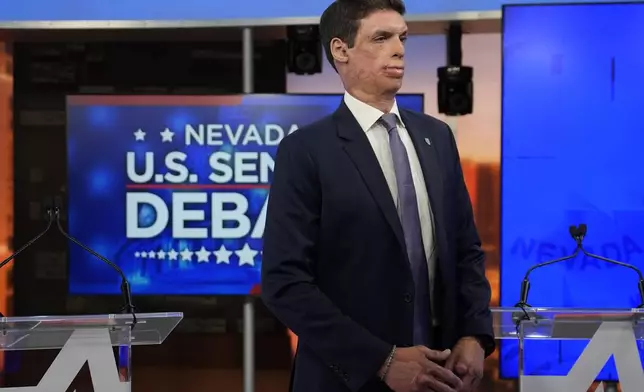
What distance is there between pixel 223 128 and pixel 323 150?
8.83ft

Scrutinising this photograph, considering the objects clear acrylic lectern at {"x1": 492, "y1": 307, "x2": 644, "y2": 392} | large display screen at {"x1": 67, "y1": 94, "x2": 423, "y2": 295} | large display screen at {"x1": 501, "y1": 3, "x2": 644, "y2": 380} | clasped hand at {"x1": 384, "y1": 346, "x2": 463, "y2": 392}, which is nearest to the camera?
clasped hand at {"x1": 384, "y1": 346, "x2": 463, "y2": 392}

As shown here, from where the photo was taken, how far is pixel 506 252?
12.1ft

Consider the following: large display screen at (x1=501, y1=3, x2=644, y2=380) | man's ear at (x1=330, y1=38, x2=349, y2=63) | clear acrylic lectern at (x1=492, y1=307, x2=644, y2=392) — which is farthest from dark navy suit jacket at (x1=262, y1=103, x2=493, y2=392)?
large display screen at (x1=501, y1=3, x2=644, y2=380)

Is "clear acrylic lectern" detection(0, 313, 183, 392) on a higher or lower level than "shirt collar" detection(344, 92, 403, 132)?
lower

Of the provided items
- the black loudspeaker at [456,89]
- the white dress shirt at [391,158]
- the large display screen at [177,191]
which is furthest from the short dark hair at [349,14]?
the black loudspeaker at [456,89]

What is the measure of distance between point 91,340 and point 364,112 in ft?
2.80

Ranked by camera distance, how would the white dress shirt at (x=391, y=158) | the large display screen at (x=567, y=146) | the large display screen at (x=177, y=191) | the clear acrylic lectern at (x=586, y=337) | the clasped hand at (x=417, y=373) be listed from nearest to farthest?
1. the clasped hand at (x=417, y=373)
2. the white dress shirt at (x=391, y=158)
3. the clear acrylic lectern at (x=586, y=337)
4. the large display screen at (x=567, y=146)
5. the large display screen at (x=177, y=191)

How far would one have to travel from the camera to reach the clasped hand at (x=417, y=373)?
4.17 ft

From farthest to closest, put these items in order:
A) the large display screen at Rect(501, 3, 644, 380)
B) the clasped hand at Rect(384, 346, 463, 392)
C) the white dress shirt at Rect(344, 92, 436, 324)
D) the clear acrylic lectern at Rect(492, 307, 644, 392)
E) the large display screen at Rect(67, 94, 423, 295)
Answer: the large display screen at Rect(67, 94, 423, 295), the large display screen at Rect(501, 3, 644, 380), the clear acrylic lectern at Rect(492, 307, 644, 392), the white dress shirt at Rect(344, 92, 436, 324), the clasped hand at Rect(384, 346, 463, 392)

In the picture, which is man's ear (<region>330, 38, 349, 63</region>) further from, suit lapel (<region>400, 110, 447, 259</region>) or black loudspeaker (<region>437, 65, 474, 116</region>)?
black loudspeaker (<region>437, 65, 474, 116</region>)

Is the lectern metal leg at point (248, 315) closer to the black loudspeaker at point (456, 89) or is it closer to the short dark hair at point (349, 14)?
the black loudspeaker at point (456, 89)

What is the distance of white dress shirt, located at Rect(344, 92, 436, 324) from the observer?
4.53 ft

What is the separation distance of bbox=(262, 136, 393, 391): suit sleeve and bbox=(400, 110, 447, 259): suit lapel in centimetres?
19

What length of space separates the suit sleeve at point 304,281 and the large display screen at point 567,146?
2.47m
